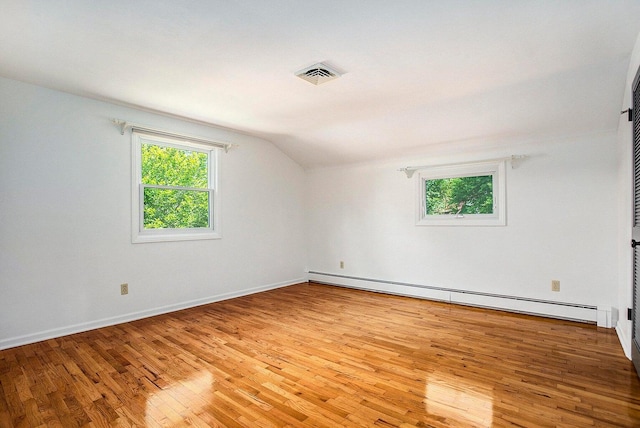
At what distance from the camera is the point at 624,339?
8.95ft

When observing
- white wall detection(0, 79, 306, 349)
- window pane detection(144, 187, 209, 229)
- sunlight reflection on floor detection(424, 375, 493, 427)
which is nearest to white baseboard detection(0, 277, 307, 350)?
white wall detection(0, 79, 306, 349)

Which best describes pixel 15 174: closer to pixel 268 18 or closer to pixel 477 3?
pixel 268 18

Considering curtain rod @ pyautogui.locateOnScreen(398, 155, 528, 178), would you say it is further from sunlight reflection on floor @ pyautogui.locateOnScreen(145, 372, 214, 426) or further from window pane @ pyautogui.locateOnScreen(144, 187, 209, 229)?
sunlight reflection on floor @ pyautogui.locateOnScreen(145, 372, 214, 426)

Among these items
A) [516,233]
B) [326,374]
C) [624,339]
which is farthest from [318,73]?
[624,339]

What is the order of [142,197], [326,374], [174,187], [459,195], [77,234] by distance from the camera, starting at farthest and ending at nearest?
1. [459,195]
2. [174,187]
3. [142,197]
4. [77,234]
5. [326,374]

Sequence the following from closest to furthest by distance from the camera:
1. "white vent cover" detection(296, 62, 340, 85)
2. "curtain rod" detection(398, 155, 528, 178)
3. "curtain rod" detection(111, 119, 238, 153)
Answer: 1. "white vent cover" detection(296, 62, 340, 85)
2. "curtain rod" detection(111, 119, 238, 153)
3. "curtain rod" detection(398, 155, 528, 178)

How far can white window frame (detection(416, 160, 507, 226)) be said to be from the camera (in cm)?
395

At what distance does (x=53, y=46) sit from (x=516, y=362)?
13.5 ft

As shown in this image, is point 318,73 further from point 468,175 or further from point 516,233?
point 516,233

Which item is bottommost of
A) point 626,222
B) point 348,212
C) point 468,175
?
point 626,222

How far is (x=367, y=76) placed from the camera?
2801 millimetres

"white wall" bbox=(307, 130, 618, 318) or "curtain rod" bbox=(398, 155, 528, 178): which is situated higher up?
"curtain rod" bbox=(398, 155, 528, 178)

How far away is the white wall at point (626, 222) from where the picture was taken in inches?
97.4

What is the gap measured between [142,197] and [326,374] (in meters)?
2.87
